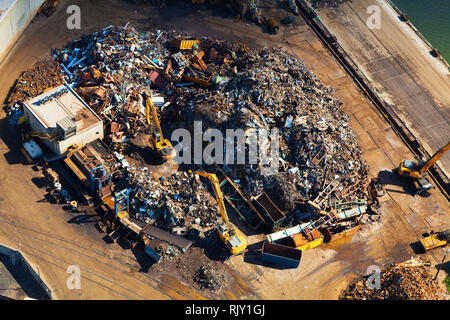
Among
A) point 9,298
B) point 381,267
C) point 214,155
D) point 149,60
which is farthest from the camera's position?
point 149,60

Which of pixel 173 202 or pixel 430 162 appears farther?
pixel 430 162

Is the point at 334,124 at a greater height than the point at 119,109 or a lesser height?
greater

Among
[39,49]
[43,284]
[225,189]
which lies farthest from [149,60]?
[43,284]

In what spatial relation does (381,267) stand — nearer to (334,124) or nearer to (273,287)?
(273,287)

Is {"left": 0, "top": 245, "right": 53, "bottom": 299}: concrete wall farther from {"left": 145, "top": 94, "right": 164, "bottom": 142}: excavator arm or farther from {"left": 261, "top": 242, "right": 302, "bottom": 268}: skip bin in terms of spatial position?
{"left": 261, "top": 242, "right": 302, "bottom": 268}: skip bin

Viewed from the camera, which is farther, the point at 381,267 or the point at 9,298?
the point at 381,267

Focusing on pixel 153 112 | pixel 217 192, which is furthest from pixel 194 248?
pixel 153 112
